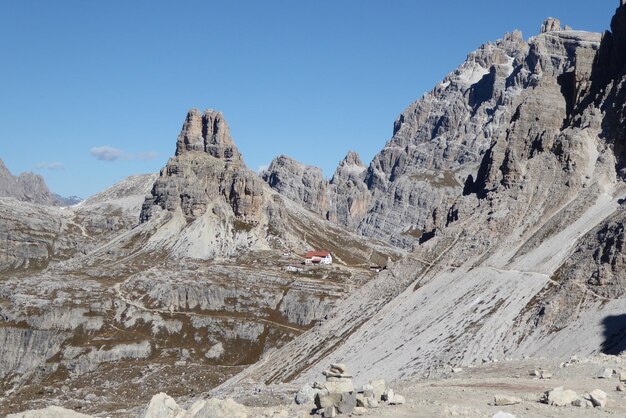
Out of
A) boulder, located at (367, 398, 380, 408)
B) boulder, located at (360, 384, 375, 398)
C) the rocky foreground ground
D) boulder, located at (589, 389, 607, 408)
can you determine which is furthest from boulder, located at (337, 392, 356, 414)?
boulder, located at (589, 389, 607, 408)

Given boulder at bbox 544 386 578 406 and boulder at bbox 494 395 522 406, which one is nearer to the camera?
boulder at bbox 544 386 578 406

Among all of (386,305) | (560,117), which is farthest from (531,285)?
(560,117)

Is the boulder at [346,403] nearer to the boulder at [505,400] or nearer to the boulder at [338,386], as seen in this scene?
the boulder at [338,386]

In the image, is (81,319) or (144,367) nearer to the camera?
(144,367)

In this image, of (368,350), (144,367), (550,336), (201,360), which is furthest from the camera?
(201,360)

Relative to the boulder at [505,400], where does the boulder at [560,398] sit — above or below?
above

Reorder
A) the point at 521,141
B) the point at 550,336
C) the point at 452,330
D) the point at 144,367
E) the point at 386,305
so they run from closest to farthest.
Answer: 1. the point at 550,336
2. the point at 452,330
3. the point at 386,305
4. the point at 521,141
5. the point at 144,367

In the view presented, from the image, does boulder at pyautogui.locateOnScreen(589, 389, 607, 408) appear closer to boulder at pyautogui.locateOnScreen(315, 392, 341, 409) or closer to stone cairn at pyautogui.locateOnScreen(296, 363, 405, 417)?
stone cairn at pyautogui.locateOnScreen(296, 363, 405, 417)

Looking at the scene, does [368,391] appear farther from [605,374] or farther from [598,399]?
[605,374]

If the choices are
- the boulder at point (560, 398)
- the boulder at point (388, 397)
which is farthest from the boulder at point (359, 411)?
the boulder at point (560, 398)

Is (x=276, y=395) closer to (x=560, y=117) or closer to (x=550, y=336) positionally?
(x=550, y=336)

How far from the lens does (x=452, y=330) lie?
92000mm

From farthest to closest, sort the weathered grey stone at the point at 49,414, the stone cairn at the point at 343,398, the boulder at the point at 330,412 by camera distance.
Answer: the weathered grey stone at the point at 49,414 → the stone cairn at the point at 343,398 → the boulder at the point at 330,412

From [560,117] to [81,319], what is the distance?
428 feet
